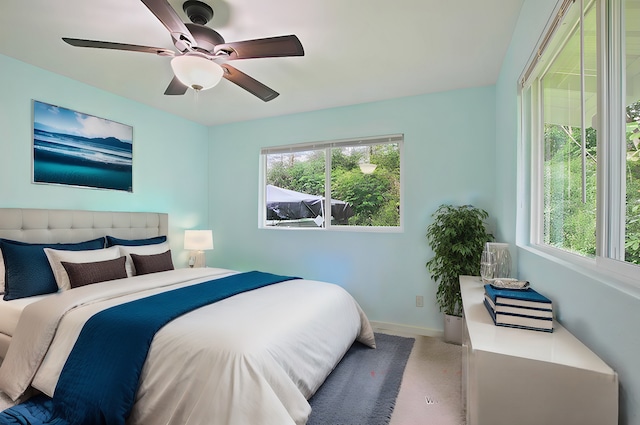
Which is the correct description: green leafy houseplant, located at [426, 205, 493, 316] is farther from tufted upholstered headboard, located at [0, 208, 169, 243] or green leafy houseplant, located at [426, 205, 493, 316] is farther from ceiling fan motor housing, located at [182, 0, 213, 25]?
tufted upholstered headboard, located at [0, 208, 169, 243]

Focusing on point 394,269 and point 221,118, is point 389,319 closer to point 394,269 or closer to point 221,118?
point 394,269

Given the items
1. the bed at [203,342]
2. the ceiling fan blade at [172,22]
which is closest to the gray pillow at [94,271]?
the bed at [203,342]

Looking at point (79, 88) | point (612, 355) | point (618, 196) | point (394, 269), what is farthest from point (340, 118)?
point (612, 355)

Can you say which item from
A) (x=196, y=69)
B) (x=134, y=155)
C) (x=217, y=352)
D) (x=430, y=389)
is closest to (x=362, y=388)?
(x=430, y=389)

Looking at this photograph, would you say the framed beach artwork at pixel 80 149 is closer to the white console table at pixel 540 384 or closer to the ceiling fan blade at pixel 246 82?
the ceiling fan blade at pixel 246 82

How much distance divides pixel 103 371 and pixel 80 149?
7.79 feet

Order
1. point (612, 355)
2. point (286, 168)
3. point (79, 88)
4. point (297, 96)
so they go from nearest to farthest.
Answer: point (612, 355) < point (79, 88) < point (297, 96) < point (286, 168)

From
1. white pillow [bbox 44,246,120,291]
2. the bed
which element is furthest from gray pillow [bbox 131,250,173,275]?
white pillow [bbox 44,246,120,291]

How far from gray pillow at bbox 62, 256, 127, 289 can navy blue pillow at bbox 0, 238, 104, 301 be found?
0.15 metres

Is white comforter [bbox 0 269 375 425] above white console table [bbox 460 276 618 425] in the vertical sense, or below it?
below

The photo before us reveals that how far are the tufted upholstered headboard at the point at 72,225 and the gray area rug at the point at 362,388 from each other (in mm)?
2539

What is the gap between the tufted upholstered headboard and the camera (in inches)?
99.8

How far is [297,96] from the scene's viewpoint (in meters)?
3.35

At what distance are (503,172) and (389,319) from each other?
6.06 ft
